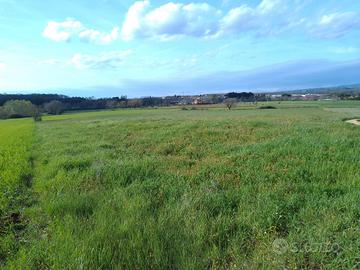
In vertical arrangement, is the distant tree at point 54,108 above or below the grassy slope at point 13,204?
below

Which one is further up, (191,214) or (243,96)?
(191,214)

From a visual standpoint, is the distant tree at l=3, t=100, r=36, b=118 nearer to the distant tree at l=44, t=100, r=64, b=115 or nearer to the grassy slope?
the distant tree at l=44, t=100, r=64, b=115

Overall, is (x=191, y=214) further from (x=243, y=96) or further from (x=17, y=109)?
(x=243, y=96)

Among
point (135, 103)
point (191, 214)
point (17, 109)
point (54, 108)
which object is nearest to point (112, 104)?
point (135, 103)

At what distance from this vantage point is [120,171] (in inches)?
357

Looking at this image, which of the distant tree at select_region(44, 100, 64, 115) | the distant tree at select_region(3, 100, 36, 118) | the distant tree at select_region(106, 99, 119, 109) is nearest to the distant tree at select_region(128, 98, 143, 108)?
the distant tree at select_region(106, 99, 119, 109)

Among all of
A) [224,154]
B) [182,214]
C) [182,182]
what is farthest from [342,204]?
[224,154]

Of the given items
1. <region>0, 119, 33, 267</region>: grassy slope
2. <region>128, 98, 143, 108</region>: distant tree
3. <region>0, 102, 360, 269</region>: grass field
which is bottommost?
<region>128, 98, 143, 108</region>: distant tree

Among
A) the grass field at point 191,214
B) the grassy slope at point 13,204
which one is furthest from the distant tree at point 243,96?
the grassy slope at point 13,204

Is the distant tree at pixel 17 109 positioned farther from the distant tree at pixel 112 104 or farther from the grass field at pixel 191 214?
the grass field at pixel 191 214

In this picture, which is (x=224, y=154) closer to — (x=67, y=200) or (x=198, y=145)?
(x=198, y=145)

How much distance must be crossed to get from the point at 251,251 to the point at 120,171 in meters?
5.29

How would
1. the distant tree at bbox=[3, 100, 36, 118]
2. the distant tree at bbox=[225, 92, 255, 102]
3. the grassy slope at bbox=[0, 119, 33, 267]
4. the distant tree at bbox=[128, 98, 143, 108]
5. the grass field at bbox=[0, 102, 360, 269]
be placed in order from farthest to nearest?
the distant tree at bbox=[225, 92, 255, 102], the distant tree at bbox=[128, 98, 143, 108], the distant tree at bbox=[3, 100, 36, 118], the grassy slope at bbox=[0, 119, 33, 267], the grass field at bbox=[0, 102, 360, 269]

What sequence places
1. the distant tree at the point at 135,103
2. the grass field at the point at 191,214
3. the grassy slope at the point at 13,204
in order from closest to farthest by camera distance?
the grass field at the point at 191,214, the grassy slope at the point at 13,204, the distant tree at the point at 135,103
